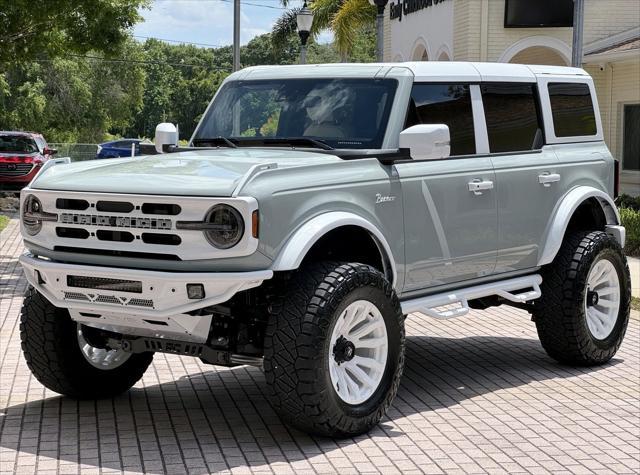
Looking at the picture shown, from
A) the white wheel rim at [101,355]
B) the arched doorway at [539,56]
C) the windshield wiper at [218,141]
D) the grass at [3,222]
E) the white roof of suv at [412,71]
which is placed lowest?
the grass at [3,222]

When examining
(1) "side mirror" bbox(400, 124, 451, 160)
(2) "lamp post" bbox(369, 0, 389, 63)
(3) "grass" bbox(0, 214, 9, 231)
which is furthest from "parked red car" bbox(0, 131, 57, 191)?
(1) "side mirror" bbox(400, 124, 451, 160)

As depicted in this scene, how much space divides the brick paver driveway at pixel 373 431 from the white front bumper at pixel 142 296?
678 mm

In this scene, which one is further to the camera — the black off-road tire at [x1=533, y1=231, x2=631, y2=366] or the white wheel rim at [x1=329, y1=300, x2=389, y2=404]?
the black off-road tire at [x1=533, y1=231, x2=631, y2=366]

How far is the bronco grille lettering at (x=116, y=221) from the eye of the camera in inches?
255

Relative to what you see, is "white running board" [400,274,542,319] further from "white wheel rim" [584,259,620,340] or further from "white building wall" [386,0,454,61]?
"white building wall" [386,0,454,61]

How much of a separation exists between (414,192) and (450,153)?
0.68 metres

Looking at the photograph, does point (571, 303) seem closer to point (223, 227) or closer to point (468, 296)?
point (468, 296)

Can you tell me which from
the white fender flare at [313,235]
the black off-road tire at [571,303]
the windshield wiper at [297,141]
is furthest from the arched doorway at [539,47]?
the white fender flare at [313,235]

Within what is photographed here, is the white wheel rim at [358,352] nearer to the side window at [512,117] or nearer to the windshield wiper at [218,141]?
the windshield wiper at [218,141]

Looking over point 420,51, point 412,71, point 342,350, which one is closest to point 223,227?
point 342,350

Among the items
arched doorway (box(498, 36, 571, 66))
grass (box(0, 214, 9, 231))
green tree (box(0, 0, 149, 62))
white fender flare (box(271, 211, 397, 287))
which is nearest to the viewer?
white fender flare (box(271, 211, 397, 287))

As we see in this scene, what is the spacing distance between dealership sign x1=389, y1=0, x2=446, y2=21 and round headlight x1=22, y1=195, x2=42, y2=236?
25.0 m

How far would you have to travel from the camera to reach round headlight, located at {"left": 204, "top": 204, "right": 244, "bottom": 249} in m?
6.32

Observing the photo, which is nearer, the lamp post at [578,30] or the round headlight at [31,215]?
the round headlight at [31,215]
